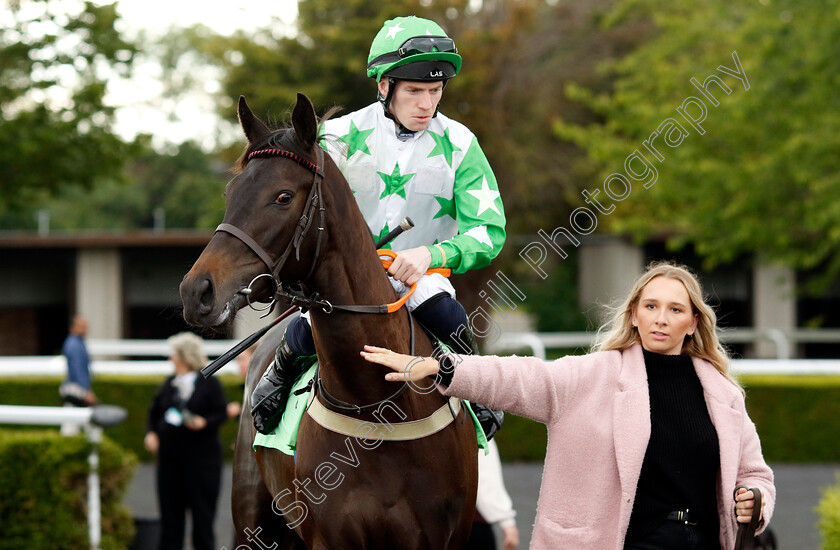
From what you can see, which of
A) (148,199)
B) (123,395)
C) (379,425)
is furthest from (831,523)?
(148,199)

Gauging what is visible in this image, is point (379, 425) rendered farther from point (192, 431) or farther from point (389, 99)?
point (192, 431)

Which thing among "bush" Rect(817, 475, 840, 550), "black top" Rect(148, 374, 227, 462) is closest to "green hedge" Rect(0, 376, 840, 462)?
"black top" Rect(148, 374, 227, 462)

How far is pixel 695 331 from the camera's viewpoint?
2801 mm

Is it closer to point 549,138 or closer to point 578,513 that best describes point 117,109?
point 549,138

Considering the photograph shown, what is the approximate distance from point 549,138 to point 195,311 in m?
18.8

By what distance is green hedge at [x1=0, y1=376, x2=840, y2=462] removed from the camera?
1027cm

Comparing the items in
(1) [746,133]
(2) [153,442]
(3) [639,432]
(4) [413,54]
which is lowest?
(2) [153,442]

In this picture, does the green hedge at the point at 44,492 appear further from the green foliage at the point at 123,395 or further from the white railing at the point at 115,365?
the green foliage at the point at 123,395

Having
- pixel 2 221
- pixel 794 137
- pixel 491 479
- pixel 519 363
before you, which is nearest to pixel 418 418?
pixel 519 363

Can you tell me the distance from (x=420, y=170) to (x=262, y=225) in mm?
782

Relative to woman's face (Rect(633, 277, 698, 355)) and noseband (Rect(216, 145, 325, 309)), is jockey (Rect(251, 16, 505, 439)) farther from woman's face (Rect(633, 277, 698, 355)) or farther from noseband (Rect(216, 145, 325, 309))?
woman's face (Rect(633, 277, 698, 355))

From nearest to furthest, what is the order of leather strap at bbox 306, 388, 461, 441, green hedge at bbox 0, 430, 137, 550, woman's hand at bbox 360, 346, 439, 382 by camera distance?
woman's hand at bbox 360, 346, 439, 382, leather strap at bbox 306, 388, 461, 441, green hedge at bbox 0, 430, 137, 550

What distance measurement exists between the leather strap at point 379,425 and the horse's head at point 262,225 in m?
0.51

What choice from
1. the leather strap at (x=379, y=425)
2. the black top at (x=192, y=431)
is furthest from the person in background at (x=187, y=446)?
the leather strap at (x=379, y=425)
